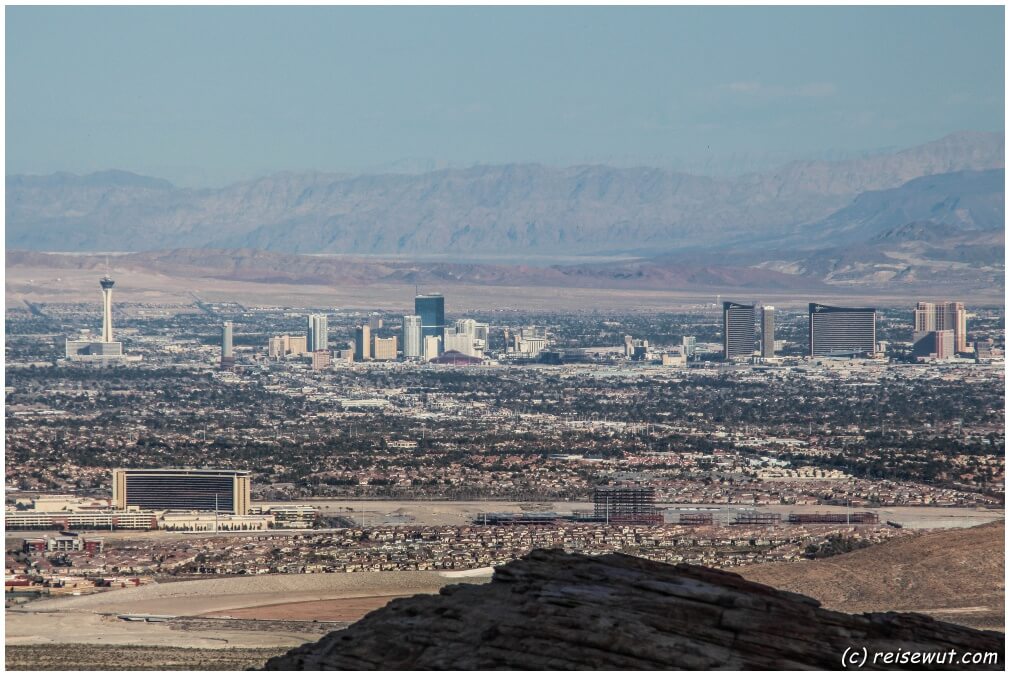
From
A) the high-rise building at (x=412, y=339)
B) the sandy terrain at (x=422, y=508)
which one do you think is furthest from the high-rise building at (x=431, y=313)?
the sandy terrain at (x=422, y=508)

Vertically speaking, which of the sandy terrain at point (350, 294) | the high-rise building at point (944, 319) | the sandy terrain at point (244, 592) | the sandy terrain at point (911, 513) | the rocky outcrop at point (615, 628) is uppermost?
the sandy terrain at point (350, 294)

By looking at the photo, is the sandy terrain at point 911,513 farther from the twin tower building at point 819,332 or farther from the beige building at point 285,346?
the beige building at point 285,346

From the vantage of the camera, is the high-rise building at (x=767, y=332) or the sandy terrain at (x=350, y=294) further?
the sandy terrain at (x=350, y=294)

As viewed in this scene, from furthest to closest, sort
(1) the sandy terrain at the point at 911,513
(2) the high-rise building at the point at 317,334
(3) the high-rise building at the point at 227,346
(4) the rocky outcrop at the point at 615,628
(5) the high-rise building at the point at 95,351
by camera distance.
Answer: (2) the high-rise building at the point at 317,334 → (5) the high-rise building at the point at 95,351 → (3) the high-rise building at the point at 227,346 → (1) the sandy terrain at the point at 911,513 → (4) the rocky outcrop at the point at 615,628

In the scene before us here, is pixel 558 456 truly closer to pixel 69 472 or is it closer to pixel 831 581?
pixel 69 472

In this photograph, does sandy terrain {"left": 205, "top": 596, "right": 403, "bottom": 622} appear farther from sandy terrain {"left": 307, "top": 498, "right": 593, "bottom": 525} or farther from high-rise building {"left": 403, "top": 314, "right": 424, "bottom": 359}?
high-rise building {"left": 403, "top": 314, "right": 424, "bottom": 359}

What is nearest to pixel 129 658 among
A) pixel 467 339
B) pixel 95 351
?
pixel 95 351

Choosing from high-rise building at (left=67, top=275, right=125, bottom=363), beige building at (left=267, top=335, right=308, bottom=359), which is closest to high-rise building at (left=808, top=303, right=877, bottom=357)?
beige building at (left=267, top=335, right=308, bottom=359)

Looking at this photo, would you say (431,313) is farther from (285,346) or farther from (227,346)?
(227,346)

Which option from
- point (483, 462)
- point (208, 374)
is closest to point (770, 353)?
point (208, 374)
